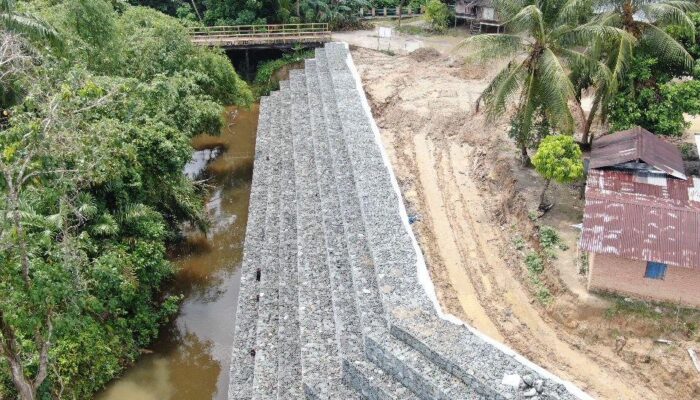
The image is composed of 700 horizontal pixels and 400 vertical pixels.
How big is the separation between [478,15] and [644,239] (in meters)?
22.1

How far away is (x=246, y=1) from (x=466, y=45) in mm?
18481

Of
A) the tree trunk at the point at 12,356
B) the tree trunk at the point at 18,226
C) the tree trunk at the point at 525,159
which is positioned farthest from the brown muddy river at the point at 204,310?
the tree trunk at the point at 525,159

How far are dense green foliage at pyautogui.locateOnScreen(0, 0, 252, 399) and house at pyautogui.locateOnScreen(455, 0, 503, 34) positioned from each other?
15769 mm

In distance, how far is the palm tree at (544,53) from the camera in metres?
15.1

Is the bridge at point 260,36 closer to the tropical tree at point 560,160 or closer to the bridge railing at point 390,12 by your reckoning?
the bridge railing at point 390,12

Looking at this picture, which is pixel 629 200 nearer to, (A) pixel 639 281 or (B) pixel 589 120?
(A) pixel 639 281

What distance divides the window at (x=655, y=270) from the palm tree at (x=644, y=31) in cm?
527

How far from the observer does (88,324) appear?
12.1m

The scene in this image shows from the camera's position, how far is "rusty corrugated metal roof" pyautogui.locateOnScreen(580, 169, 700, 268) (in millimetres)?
12164

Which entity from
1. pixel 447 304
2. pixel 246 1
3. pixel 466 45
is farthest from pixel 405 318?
pixel 246 1

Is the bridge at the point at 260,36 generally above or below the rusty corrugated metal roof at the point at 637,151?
above

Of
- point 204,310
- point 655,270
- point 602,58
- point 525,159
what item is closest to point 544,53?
point 602,58

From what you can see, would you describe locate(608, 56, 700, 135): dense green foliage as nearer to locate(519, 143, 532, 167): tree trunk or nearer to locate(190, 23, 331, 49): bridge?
locate(519, 143, 532, 167): tree trunk

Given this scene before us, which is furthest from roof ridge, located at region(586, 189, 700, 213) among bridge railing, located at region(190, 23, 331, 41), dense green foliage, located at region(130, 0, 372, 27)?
dense green foliage, located at region(130, 0, 372, 27)
